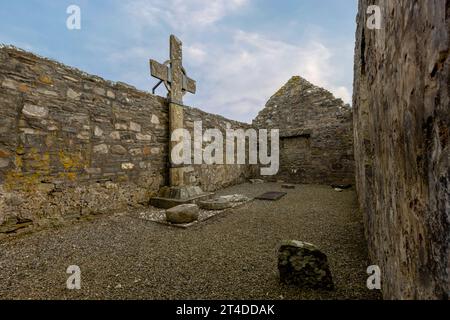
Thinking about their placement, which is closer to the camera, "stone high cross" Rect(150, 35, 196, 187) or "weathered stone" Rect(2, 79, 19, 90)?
"weathered stone" Rect(2, 79, 19, 90)

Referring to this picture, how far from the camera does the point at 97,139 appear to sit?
374 centimetres

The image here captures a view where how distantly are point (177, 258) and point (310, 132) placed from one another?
7914mm

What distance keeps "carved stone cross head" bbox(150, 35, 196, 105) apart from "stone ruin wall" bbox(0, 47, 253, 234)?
1.55ft

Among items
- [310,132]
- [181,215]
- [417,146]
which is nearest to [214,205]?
[181,215]

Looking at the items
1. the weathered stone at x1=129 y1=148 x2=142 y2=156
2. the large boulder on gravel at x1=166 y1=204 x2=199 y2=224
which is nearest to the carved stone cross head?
the weathered stone at x1=129 y1=148 x2=142 y2=156

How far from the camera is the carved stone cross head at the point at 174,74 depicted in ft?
15.9

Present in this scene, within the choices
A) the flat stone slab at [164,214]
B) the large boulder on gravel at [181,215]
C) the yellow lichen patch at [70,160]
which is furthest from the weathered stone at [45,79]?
the large boulder on gravel at [181,215]

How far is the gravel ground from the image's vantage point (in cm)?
169

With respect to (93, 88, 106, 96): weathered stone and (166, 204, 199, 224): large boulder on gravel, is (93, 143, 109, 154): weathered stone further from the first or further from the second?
(166, 204, 199, 224): large boulder on gravel

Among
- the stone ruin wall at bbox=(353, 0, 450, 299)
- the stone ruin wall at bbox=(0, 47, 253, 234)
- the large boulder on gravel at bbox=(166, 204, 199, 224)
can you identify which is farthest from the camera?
the large boulder on gravel at bbox=(166, 204, 199, 224)

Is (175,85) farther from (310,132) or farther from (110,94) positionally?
(310,132)

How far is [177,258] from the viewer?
7.41ft

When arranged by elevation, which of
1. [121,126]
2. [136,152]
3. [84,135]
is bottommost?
[136,152]

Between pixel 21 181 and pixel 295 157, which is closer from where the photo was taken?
pixel 21 181
